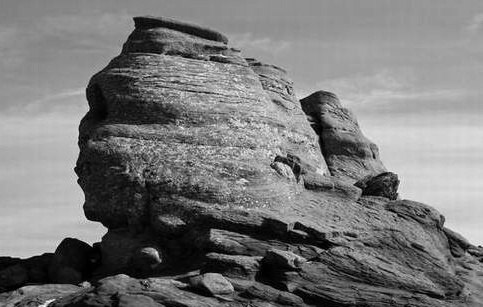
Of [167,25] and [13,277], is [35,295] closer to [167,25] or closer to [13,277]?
[13,277]

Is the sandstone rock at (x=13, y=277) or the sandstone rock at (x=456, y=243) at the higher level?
the sandstone rock at (x=456, y=243)

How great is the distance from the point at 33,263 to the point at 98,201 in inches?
246

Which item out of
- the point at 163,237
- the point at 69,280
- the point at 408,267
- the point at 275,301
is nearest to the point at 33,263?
the point at 69,280

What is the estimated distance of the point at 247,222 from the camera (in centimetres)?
4447

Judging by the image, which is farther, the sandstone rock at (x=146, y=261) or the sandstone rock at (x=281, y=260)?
the sandstone rock at (x=146, y=261)

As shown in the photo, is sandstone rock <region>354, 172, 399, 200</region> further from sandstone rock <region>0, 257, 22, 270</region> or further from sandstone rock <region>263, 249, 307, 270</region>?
sandstone rock <region>0, 257, 22, 270</region>

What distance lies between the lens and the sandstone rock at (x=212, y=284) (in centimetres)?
3925

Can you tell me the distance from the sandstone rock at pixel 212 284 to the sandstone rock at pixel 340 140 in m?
21.7

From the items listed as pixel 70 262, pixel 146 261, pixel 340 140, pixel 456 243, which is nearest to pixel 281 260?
pixel 146 261

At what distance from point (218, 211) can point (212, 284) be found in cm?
610

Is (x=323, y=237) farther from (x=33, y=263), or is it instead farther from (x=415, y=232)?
(x=33, y=263)

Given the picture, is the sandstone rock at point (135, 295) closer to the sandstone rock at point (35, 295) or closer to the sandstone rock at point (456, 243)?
the sandstone rock at point (35, 295)

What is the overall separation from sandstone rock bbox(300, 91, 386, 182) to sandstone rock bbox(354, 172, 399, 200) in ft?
17.9

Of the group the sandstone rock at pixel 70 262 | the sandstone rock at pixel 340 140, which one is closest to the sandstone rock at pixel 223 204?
the sandstone rock at pixel 70 262
